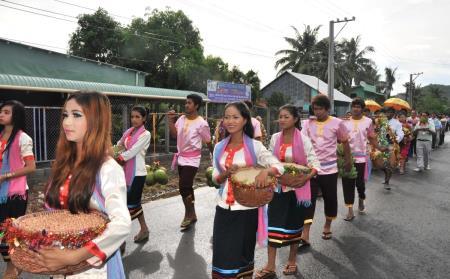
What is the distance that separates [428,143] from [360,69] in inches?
1796

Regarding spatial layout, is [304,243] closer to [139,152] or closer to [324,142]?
[324,142]

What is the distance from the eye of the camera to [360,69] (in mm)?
56438

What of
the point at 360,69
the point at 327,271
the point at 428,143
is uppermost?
the point at 360,69

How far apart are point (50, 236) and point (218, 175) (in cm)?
201

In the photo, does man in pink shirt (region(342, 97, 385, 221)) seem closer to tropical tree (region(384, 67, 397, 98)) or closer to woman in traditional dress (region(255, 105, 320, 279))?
woman in traditional dress (region(255, 105, 320, 279))

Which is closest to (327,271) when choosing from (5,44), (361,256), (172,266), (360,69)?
(361,256)

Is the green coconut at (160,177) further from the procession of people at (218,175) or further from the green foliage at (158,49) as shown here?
the green foliage at (158,49)

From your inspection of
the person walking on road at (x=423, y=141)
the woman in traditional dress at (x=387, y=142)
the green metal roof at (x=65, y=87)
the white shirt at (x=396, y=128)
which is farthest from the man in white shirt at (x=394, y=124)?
the green metal roof at (x=65, y=87)

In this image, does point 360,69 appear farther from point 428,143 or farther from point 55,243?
point 55,243

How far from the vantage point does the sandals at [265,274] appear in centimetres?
461

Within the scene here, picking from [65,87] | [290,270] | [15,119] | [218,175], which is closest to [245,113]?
[218,175]

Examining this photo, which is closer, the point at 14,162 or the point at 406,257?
the point at 14,162

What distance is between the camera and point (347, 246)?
19.1 ft

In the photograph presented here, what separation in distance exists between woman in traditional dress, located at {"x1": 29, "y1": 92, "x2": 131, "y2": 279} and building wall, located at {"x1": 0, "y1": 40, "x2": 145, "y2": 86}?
18547 millimetres
